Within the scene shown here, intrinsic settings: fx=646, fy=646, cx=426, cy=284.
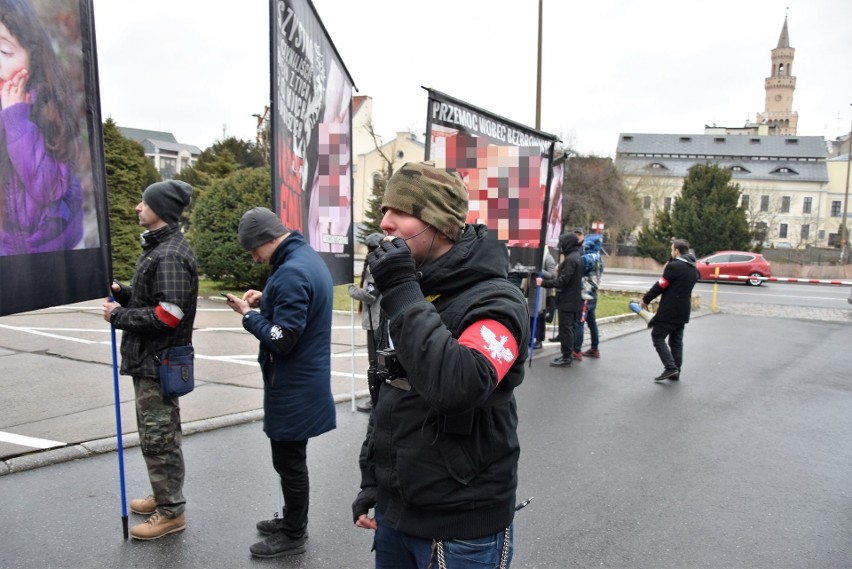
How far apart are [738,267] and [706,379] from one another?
2337 centimetres

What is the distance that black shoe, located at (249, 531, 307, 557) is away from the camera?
144 inches

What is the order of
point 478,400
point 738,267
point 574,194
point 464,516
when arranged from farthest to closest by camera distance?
point 574,194 < point 738,267 < point 464,516 < point 478,400

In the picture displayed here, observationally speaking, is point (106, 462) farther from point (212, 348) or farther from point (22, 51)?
point (212, 348)

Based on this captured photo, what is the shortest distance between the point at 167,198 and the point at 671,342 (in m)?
7.28

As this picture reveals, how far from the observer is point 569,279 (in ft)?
30.6

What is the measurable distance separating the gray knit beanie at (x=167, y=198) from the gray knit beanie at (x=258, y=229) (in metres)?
0.48

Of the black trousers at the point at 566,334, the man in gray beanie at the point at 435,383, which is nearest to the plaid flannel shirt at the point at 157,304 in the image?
the man in gray beanie at the point at 435,383

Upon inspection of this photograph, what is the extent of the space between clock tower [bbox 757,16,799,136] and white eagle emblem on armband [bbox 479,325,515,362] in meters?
128

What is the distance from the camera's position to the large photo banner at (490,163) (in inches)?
242

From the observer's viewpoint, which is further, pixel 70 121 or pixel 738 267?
pixel 738 267

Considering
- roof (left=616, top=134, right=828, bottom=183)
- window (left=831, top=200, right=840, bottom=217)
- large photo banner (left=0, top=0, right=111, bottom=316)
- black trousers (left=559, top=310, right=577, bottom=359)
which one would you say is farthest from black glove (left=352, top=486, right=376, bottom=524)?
window (left=831, top=200, right=840, bottom=217)

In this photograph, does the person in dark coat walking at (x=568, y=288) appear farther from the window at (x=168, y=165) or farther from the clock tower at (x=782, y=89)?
the clock tower at (x=782, y=89)

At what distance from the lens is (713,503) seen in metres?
4.66

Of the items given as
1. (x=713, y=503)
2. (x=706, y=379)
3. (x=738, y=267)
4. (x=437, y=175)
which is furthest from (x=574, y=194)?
(x=437, y=175)
